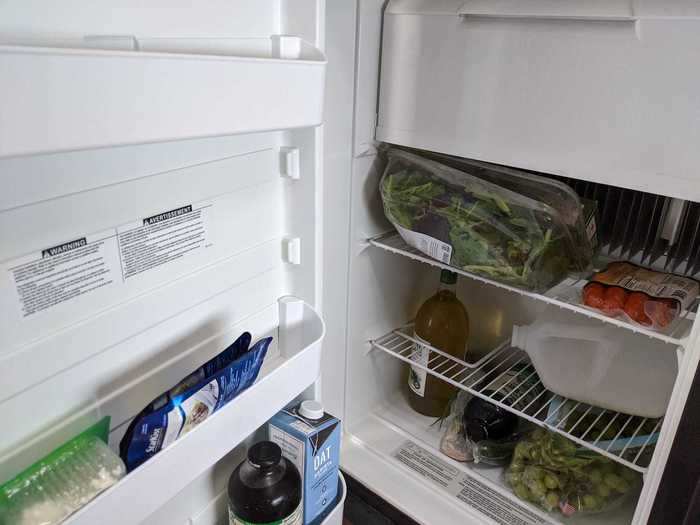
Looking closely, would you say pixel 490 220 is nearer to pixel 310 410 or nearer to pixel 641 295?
pixel 641 295

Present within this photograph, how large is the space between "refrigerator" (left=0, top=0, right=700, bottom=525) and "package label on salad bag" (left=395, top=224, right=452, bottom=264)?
0.05 metres

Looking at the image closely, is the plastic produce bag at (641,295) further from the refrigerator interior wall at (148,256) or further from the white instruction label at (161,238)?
the white instruction label at (161,238)

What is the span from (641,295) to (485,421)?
466mm

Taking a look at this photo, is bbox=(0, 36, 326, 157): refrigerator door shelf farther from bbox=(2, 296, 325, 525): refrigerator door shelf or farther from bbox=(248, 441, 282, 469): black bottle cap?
bbox=(248, 441, 282, 469): black bottle cap

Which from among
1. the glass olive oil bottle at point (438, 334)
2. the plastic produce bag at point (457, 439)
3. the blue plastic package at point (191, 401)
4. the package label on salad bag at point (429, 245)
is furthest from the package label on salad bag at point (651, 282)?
the blue plastic package at point (191, 401)

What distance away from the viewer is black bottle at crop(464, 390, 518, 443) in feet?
3.81

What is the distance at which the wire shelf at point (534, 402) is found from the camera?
0.94m

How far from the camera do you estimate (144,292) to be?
713 millimetres

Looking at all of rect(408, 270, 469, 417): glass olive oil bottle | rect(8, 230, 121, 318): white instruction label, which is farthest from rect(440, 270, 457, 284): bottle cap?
rect(8, 230, 121, 318): white instruction label

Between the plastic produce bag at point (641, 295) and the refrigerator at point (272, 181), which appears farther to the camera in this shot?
the plastic produce bag at point (641, 295)

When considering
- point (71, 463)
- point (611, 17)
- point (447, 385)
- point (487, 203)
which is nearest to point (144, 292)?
point (71, 463)

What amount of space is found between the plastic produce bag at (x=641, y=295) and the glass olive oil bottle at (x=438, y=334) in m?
0.36

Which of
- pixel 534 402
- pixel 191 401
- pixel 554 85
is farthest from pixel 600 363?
pixel 191 401

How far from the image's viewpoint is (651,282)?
2.84 feet
